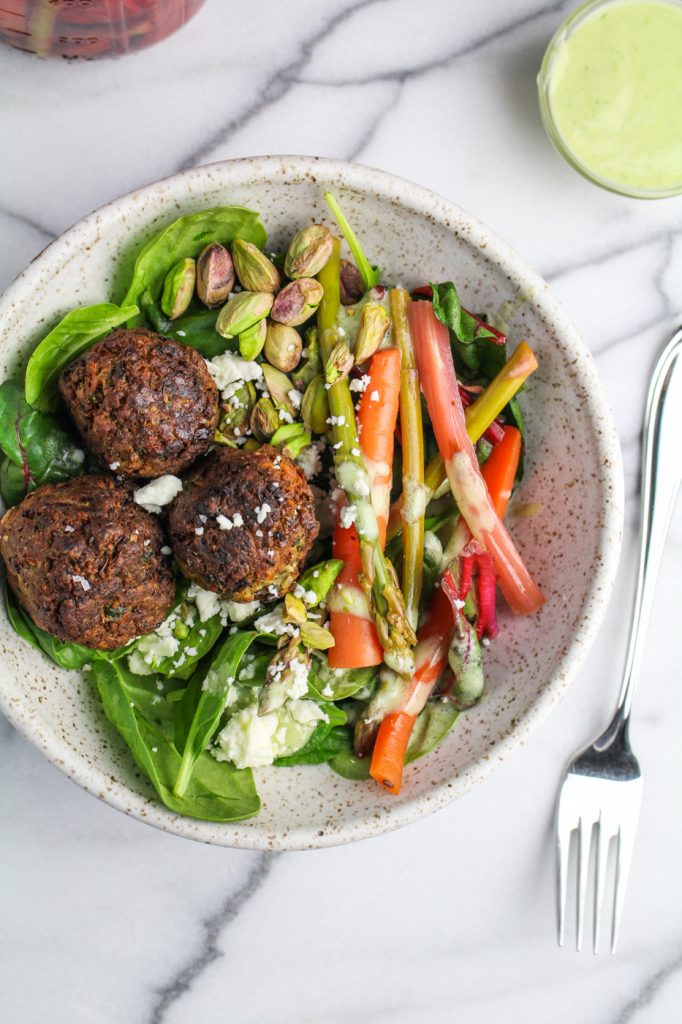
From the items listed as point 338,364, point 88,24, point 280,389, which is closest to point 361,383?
point 338,364

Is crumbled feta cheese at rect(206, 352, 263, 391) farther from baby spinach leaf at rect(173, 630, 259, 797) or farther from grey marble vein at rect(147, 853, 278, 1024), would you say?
grey marble vein at rect(147, 853, 278, 1024)

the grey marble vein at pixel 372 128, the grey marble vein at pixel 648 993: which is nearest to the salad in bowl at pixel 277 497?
the grey marble vein at pixel 372 128

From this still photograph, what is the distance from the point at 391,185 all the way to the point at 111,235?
2.25 ft

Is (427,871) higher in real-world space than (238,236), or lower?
lower

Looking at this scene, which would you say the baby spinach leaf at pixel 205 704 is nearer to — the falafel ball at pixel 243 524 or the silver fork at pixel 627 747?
the falafel ball at pixel 243 524

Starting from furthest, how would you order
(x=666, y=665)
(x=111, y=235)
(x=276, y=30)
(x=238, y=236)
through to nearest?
(x=666, y=665), (x=276, y=30), (x=238, y=236), (x=111, y=235)

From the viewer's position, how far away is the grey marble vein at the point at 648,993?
2930 mm

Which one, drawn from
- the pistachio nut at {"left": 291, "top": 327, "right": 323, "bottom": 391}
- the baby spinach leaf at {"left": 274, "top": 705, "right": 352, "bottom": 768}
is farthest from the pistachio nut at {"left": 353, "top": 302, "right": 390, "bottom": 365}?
the baby spinach leaf at {"left": 274, "top": 705, "right": 352, "bottom": 768}

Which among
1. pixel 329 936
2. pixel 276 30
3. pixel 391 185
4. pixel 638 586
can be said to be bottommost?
pixel 329 936

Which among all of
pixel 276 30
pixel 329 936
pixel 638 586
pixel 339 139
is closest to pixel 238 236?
pixel 339 139

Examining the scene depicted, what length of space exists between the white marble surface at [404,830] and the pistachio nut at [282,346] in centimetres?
64

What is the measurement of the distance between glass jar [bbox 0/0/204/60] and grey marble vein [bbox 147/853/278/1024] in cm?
234

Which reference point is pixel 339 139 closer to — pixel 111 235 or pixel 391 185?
pixel 391 185

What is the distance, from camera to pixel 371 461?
2.35 m
